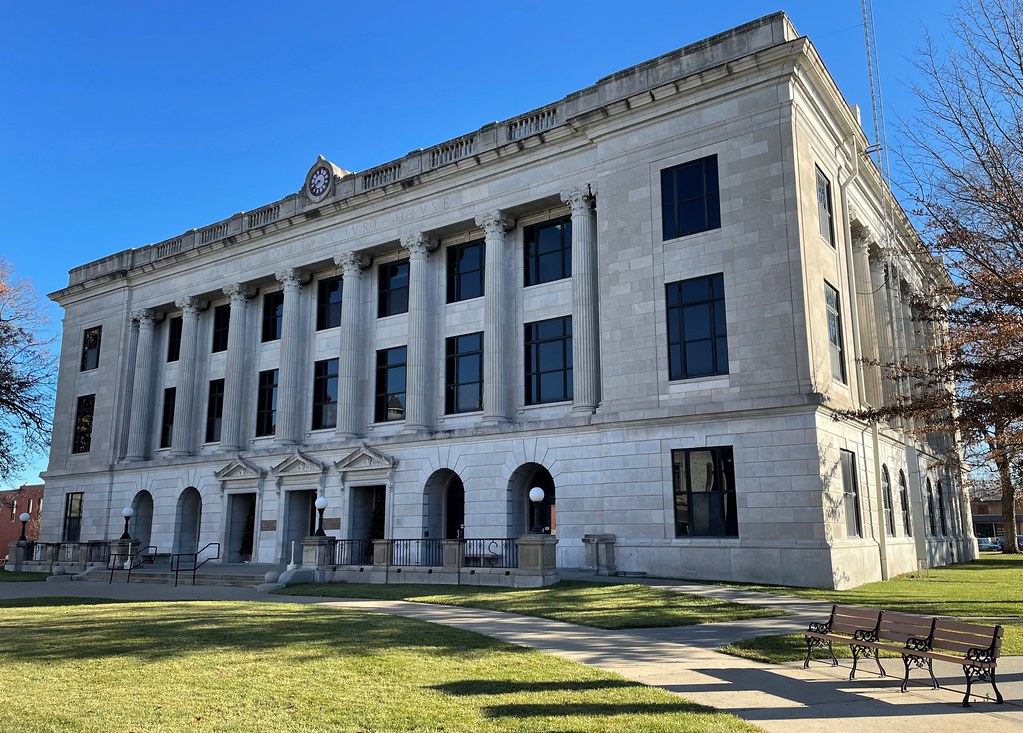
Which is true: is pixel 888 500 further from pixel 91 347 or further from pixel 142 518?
pixel 91 347

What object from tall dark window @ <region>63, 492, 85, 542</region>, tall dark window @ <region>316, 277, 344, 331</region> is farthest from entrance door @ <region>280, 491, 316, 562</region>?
tall dark window @ <region>63, 492, 85, 542</region>

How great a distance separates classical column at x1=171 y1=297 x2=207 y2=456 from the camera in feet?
127

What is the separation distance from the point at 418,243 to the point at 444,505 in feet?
34.9

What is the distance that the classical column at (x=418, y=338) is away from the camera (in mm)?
30734

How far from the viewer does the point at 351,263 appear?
34156mm

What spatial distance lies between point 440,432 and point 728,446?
36.7 ft

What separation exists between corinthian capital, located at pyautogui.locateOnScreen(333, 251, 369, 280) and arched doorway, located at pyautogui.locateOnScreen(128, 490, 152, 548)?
53.4 feet

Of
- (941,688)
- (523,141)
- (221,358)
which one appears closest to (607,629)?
(941,688)

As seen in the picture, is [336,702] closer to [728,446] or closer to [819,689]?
[819,689]

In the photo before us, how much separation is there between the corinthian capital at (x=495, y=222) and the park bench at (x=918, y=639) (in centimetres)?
2133

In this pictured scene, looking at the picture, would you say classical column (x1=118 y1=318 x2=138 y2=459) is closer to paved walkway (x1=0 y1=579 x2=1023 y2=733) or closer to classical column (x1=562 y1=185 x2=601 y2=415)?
classical column (x1=562 y1=185 x2=601 y2=415)

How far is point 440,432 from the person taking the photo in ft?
97.1

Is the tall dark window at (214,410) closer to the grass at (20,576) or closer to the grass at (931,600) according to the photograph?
the grass at (20,576)

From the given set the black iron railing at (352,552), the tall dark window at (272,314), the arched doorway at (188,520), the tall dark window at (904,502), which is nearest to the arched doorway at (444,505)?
the black iron railing at (352,552)
